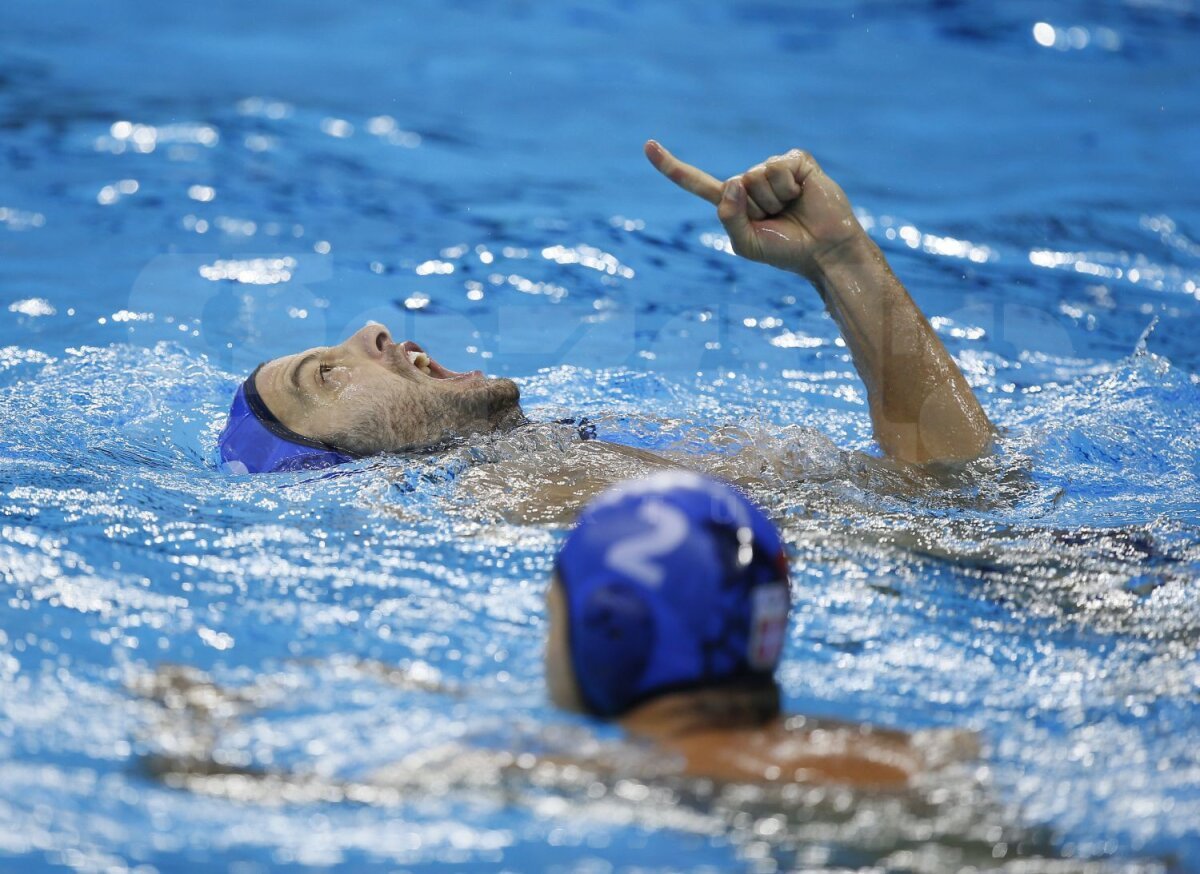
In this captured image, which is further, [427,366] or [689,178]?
[427,366]

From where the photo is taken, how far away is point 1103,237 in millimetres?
6605

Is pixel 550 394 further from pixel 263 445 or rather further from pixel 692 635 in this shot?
A: pixel 692 635

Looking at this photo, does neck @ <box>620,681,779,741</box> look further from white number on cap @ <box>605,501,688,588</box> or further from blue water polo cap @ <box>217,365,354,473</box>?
blue water polo cap @ <box>217,365,354,473</box>

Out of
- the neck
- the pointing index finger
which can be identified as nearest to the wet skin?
the neck

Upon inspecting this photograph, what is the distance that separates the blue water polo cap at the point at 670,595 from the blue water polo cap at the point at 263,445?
178 cm

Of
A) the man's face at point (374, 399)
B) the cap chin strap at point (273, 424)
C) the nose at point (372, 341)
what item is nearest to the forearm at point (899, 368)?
the man's face at point (374, 399)

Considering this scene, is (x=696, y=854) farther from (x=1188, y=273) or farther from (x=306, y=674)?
(x=1188, y=273)

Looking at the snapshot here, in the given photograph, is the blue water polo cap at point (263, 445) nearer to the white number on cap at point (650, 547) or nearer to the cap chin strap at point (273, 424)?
the cap chin strap at point (273, 424)

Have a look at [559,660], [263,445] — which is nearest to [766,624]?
[559,660]

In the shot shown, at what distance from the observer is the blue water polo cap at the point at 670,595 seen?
1.96 m

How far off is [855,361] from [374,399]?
4.55 ft

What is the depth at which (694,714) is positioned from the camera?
2000 millimetres

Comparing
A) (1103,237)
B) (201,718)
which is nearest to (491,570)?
(201,718)

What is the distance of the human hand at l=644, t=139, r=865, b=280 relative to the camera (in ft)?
11.7
